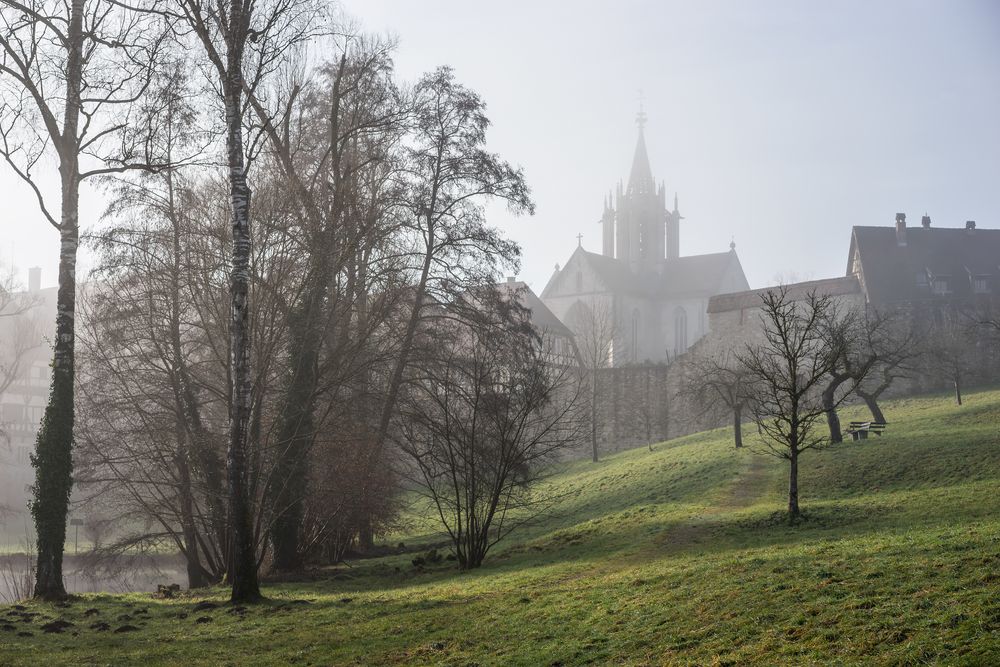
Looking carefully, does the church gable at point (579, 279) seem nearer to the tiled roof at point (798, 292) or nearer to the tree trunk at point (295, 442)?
the tiled roof at point (798, 292)

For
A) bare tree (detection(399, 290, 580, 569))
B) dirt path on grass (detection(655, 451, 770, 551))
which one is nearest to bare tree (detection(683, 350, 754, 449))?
dirt path on grass (detection(655, 451, 770, 551))

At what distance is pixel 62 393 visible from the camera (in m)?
13.9

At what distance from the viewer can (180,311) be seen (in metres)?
19.2

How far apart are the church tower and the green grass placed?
76510mm

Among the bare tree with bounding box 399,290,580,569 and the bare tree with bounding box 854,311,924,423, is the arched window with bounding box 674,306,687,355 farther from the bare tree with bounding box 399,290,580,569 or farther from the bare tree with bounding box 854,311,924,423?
the bare tree with bounding box 399,290,580,569

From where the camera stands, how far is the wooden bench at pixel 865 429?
98.9 feet

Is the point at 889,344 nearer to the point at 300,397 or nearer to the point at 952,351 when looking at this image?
the point at 952,351

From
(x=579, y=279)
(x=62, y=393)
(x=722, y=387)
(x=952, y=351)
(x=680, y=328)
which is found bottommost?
(x=62, y=393)

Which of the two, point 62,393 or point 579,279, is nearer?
point 62,393

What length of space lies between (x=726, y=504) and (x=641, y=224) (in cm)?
7751

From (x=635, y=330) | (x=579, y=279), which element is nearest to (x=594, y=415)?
(x=579, y=279)

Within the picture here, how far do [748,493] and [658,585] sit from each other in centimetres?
1279

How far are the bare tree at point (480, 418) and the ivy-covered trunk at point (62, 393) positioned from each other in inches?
228

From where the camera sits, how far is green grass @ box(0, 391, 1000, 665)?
847 centimetres
